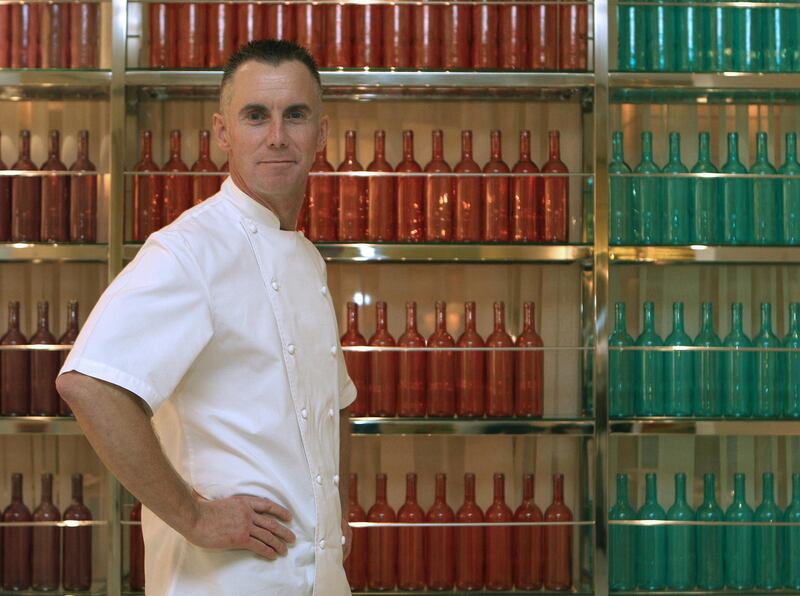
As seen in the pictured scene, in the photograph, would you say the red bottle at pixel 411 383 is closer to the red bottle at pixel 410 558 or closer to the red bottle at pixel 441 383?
the red bottle at pixel 441 383

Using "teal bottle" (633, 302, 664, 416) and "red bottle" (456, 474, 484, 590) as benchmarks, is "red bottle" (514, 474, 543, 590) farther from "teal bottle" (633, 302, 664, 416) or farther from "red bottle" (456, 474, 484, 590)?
"teal bottle" (633, 302, 664, 416)

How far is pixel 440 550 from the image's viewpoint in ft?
8.62

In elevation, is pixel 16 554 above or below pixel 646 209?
below

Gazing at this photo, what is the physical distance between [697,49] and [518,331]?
2.88 feet

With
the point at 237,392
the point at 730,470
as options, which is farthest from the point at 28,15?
the point at 730,470

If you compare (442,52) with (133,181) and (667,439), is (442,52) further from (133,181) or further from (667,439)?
(667,439)

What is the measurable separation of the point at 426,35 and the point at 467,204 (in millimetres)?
431

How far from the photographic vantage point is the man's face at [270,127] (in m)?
1.27

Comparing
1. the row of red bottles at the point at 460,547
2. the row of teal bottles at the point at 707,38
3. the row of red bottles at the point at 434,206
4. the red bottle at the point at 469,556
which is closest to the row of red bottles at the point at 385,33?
the row of teal bottles at the point at 707,38

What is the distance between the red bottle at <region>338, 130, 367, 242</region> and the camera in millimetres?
2643

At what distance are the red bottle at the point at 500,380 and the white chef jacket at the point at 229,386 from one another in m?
1.39

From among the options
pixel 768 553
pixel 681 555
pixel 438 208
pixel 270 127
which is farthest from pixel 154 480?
pixel 768 553

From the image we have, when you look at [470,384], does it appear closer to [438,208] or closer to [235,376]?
[438,208]

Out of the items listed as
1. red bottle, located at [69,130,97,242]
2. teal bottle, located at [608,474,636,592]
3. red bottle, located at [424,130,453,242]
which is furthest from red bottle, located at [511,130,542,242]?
red bottle, located at [69,130,97,242]
